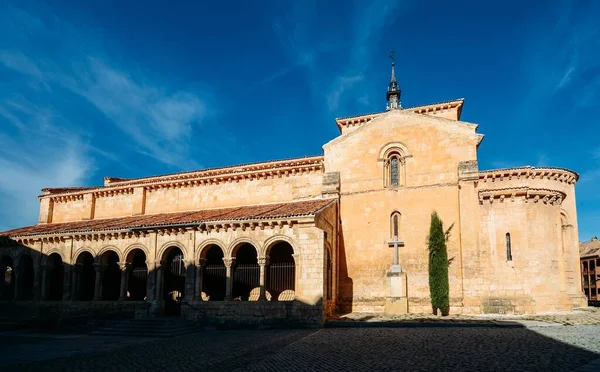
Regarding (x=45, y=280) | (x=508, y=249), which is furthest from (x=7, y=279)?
→ (x=508, y=249)

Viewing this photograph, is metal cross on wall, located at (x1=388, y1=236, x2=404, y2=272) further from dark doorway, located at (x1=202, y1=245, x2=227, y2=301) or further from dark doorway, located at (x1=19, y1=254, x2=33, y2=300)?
dark doorway, located at (x1=19, y1=254, x2=33, y2=300)

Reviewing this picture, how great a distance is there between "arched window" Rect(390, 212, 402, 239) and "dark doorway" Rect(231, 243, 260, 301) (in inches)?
294

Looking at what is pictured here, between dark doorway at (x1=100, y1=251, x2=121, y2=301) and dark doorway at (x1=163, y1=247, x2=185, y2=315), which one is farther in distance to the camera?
dark doorway at (x1=100, y1=251, x2=121, y2=301)

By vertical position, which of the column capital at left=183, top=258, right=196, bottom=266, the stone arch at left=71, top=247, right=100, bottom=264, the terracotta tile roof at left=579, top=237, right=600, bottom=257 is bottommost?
the column capital at left=183, top=258, right=196, bottom=266

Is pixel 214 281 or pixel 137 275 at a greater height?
pixel 137 275

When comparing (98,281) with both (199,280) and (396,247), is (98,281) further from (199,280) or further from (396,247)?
(396,247)

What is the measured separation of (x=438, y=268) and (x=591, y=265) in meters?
55.5

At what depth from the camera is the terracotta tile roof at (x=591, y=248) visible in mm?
60897

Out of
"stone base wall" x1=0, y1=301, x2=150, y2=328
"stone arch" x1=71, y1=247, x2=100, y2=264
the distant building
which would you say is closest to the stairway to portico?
"stone base wall" x1=0, y1=301, x2=150, y2=328

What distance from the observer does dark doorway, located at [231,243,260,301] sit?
22641mm

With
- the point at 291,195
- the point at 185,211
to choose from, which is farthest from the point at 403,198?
the point at 185,211

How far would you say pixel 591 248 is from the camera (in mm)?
62625

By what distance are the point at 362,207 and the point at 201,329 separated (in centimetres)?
1051

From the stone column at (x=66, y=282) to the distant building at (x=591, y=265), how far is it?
211 feet
